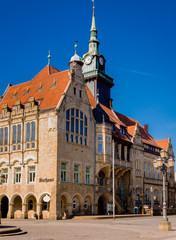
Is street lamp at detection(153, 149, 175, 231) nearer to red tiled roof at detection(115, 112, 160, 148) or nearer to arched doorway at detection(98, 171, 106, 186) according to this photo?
arched doorway at detection(98, 171, 106, 186)

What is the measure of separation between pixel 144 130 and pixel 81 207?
3543cm

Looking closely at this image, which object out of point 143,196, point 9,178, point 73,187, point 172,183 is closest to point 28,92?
point 9,178

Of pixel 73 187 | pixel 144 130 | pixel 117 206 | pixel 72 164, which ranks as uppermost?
pixel 144 130

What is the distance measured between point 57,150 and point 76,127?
539 centimetres

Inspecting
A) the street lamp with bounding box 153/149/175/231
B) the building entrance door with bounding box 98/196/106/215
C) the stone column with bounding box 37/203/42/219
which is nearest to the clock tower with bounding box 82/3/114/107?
the building entrance door with bounding box 98/196/106/215

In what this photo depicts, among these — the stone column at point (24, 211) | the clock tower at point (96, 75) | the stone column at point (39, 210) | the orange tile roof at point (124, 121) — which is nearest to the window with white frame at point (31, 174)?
the stone column at point (24, 211)

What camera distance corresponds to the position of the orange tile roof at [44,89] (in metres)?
46.7

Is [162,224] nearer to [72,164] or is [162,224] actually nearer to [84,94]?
[72,164]

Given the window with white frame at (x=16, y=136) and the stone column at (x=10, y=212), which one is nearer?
the stone column at (x=10, y=212)

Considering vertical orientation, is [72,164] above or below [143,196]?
above

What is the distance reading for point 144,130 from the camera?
77.3 m

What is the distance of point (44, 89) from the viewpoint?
49.5m

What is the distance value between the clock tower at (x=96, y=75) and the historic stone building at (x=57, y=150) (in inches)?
316

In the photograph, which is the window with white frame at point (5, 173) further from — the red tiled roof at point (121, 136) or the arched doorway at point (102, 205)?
the red tiled roof at point (121, 136)
